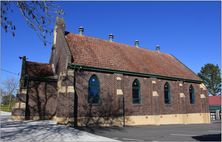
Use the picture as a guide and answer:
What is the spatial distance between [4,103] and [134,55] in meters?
74.4

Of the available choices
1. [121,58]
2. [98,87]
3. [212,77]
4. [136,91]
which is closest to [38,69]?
[98,87]

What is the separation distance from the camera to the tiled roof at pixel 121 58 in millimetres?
23484

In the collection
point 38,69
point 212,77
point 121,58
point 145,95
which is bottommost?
point 145,95

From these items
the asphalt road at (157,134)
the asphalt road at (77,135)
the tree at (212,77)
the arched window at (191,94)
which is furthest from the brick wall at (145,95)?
the tree at (212,77)

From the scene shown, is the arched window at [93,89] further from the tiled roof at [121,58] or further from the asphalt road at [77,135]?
the asphalt road at [77,135]

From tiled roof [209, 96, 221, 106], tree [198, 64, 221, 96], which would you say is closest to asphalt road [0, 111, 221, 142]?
tiled roof [209, 96, 221, 106]

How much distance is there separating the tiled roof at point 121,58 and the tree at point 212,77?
42.8 metres

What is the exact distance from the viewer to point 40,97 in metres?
23.3

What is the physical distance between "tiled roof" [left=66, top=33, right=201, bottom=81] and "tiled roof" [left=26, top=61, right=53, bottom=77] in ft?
13.9

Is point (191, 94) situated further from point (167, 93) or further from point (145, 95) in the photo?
point (145, 95)

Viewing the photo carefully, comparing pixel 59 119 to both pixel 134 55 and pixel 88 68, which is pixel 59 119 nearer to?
pixel 88 68

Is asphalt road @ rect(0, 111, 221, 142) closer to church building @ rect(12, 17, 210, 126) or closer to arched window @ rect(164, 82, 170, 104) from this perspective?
church building @ rect(12, 17, 210, 126)

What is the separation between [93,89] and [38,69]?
23.0 feet

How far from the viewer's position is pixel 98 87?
2278 centimetres
